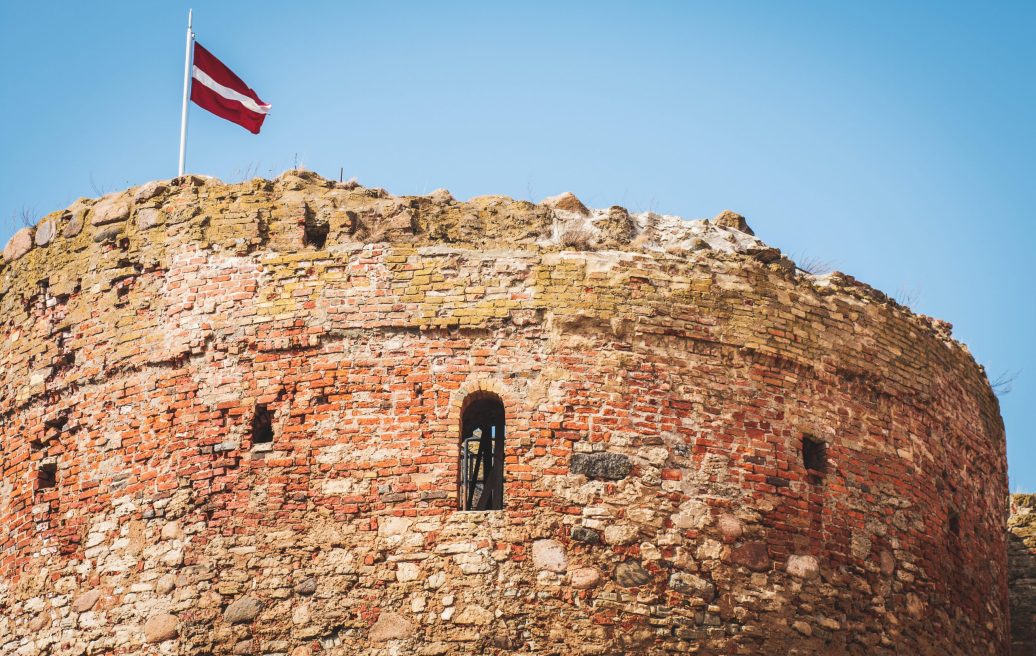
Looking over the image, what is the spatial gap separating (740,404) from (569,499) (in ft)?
5.77

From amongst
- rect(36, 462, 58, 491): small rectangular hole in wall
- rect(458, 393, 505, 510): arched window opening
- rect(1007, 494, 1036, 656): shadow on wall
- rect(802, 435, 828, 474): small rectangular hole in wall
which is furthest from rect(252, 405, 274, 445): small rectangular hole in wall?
rect(1007, 494, 1036, 656): shadow on wall

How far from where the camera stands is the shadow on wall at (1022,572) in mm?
16156

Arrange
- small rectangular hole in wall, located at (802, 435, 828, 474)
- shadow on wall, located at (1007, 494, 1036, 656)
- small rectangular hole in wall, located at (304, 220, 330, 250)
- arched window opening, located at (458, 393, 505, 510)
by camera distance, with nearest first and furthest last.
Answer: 1. arched window opening, located at (458, 393, 505, 510)
2. small rectangular hole in wall, located at (802, 435, 828, 474)
3. small rectangular hole in wall, located at (304, 220, 330, 250)
4. shadow on wall, located at (1007, 494, 1036, 656)

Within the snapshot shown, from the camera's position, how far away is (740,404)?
42.0 feet

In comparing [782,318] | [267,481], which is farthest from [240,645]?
[782,318]

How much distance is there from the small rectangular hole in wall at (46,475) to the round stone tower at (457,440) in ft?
0.11

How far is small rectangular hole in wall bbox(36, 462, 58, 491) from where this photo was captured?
44.0 feet

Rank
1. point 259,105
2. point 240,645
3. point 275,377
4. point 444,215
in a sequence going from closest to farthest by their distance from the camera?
Answer: point 240,645 < point 275,377 < point 444,215 < point 259,105

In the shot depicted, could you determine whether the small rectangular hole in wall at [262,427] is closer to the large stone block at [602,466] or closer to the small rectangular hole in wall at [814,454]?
the large stone block at [602,466]

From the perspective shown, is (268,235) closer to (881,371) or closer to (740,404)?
(740,404)

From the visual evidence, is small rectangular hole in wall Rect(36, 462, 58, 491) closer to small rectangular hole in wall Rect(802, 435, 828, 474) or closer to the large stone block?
the large stone block

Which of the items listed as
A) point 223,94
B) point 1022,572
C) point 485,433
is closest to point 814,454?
point 485,433

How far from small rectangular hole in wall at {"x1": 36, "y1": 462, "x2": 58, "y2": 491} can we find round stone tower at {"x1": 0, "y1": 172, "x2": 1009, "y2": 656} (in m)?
0.03

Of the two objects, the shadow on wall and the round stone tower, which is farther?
the shadow on wall
